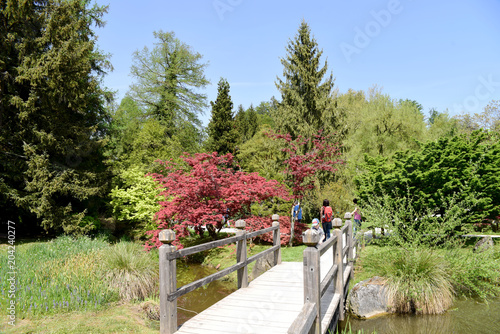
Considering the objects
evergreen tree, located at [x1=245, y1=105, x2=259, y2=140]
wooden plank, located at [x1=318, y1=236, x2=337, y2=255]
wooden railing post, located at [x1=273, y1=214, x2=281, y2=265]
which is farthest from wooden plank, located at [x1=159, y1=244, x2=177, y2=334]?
evergreen tree, located at [x1=245, y1=105, x2=259, y2=140]

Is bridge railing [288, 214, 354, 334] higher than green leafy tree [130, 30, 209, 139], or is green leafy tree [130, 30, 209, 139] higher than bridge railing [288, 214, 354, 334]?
green leafy tree [130, 30, 209, 139]

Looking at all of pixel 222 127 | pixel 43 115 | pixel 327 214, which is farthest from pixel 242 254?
pixel 222 127

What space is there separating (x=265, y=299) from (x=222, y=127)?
22.3 meters

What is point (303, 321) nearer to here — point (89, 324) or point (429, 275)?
point (89, 324)

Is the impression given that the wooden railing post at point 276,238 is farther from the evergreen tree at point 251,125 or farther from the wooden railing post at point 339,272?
the evergreen tree at point 251,125

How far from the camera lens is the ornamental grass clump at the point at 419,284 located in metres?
6.46

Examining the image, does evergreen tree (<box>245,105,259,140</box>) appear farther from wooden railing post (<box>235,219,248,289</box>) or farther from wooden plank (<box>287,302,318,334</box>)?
wooden plank (<box>287,302,318,334</box>)

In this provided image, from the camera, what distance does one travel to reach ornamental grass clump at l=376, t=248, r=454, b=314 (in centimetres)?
646

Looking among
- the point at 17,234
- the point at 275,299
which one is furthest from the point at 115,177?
the point at 275,299

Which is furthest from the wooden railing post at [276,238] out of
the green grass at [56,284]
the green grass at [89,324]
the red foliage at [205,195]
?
the green grass at [56,284]

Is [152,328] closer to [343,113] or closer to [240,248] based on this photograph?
[240,248]

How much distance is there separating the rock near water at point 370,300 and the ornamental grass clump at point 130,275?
4538 millimetres

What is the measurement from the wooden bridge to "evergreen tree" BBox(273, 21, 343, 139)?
578 inches

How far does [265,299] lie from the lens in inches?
220
